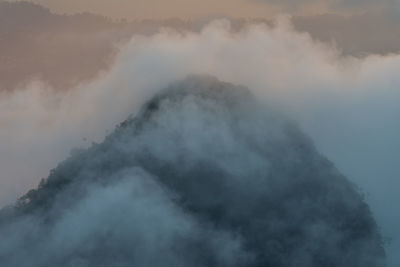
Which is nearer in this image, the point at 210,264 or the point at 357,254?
the point at 210,264

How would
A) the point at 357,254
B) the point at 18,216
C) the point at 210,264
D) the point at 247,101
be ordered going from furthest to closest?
the point at 247,101
the point at 18,216
the point at 357,254
the point at 210,264

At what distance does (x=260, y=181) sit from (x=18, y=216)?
137 feet

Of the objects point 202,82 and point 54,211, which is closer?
point 54,211

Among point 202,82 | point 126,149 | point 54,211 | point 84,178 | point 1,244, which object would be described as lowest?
point 1,244

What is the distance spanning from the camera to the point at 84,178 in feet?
413

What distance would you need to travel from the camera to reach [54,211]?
401ft

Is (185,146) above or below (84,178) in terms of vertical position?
above

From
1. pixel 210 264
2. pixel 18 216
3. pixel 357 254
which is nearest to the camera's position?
pixel 210 264

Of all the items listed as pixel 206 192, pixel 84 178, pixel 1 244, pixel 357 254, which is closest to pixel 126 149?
pixel 84 178

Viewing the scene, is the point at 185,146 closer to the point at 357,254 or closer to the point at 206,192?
the point at 206,192

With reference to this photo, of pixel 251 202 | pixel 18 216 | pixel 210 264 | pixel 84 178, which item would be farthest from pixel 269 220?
pixel 18 216

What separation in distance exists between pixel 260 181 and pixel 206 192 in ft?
31.3

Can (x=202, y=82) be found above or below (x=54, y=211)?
above

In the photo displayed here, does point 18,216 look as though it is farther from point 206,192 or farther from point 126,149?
point 206,192
